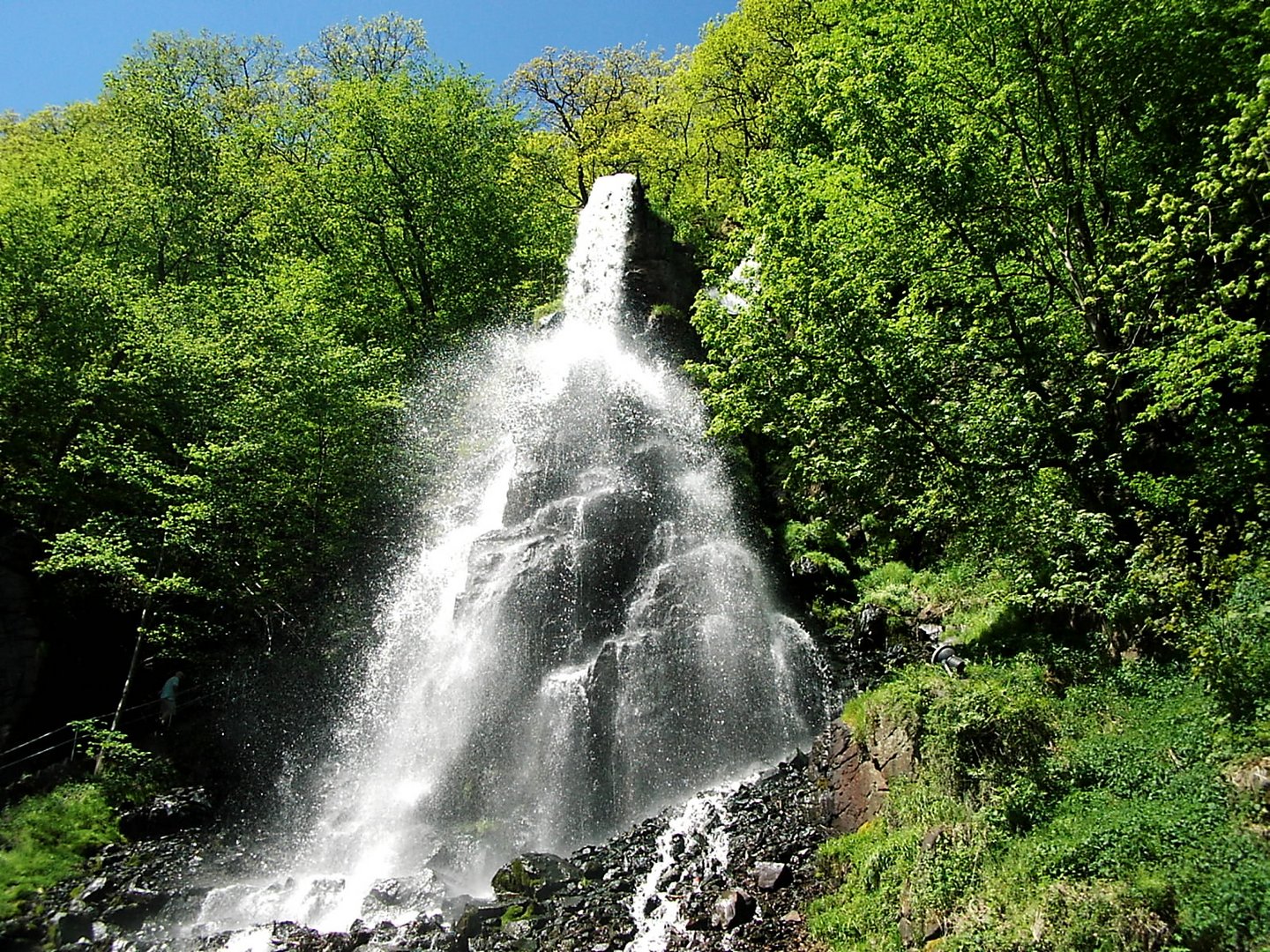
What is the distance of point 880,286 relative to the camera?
469 inches

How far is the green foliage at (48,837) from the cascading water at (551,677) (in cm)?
322

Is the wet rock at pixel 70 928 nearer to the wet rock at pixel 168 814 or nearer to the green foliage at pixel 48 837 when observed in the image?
the green foliage at pixel 48 837

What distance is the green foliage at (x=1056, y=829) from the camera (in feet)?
18.6

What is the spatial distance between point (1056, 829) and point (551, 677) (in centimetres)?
1023

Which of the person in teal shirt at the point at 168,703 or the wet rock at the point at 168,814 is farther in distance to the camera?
the person in teal shirt at the point at 168,703

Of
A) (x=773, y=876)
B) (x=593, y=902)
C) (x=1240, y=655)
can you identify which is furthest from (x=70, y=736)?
(x=1240, y=655)

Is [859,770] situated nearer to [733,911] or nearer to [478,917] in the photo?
[733,911]

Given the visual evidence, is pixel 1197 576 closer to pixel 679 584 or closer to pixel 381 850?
pixel 679 584

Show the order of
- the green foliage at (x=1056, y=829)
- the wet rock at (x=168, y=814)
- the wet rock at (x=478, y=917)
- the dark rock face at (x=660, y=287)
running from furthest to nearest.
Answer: the dark rock face at (x=660, y=287) → the wet rock at (x=168, y=814) → the wet rock at (x=478, y=917) → the green foliage at (x=1056, y=829)

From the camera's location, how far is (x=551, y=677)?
15.3 metres

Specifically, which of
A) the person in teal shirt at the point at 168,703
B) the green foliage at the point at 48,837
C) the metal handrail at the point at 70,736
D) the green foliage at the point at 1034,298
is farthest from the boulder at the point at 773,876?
the person in teal shirt at the point at 168,703

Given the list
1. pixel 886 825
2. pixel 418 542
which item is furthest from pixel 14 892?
pixel 886 825

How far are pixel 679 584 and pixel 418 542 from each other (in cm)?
788

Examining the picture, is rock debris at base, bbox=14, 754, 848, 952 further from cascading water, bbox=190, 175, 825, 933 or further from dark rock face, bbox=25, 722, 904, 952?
A: cascading water, bbox=190, 175, 825, 933
